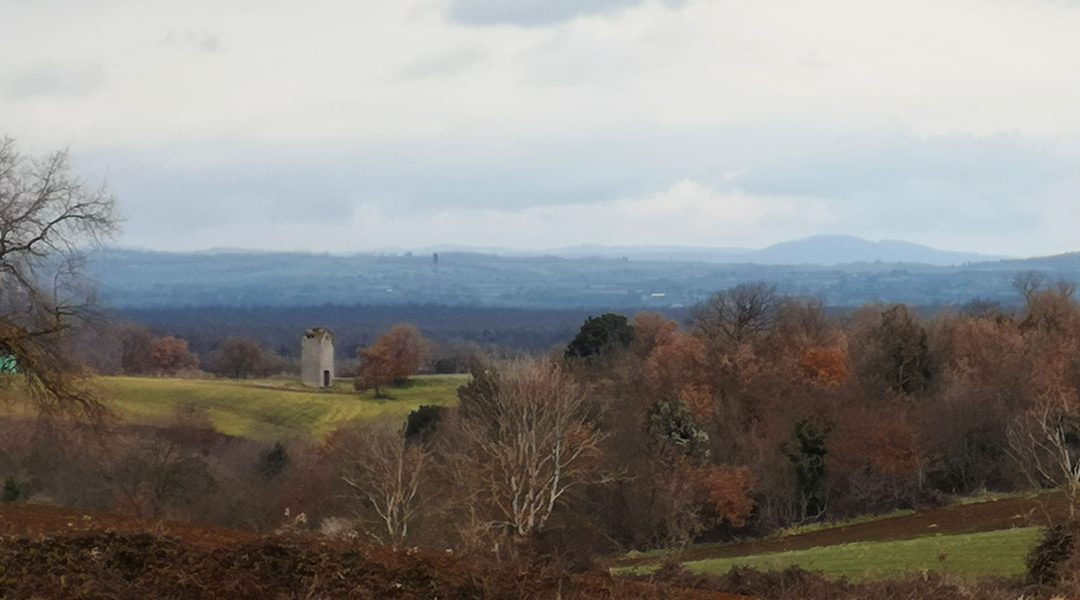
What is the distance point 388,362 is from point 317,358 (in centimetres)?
757

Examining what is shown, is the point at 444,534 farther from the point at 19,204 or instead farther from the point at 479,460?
the point at 19,204

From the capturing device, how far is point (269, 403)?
267 feet

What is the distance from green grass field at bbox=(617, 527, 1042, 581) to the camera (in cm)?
2053

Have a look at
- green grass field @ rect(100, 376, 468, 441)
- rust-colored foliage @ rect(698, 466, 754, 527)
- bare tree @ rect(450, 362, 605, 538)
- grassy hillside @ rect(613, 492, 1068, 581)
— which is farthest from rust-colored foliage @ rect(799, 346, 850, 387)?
green grass field @ rect(100, 376, 468, 441)

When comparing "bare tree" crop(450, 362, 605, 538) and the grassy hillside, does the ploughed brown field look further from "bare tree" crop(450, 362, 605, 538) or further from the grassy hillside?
"bare tree" crop(450, 362, 605, 538)

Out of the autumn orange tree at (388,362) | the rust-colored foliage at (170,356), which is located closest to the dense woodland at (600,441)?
the autumn orange tree at (388,362)

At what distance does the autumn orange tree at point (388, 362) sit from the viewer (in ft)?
304

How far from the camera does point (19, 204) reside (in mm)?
22469

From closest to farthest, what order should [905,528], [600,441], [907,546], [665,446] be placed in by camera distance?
[907,546], [905,528], [600,441], [665,446]

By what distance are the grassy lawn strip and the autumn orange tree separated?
216 feet

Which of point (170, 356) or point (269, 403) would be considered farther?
point (170, 356)

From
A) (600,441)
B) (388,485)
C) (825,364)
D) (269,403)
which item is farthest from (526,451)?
(269,403)

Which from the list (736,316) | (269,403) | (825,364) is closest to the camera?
(825,364)

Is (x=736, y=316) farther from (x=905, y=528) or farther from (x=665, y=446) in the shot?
(x=905, y=528)
